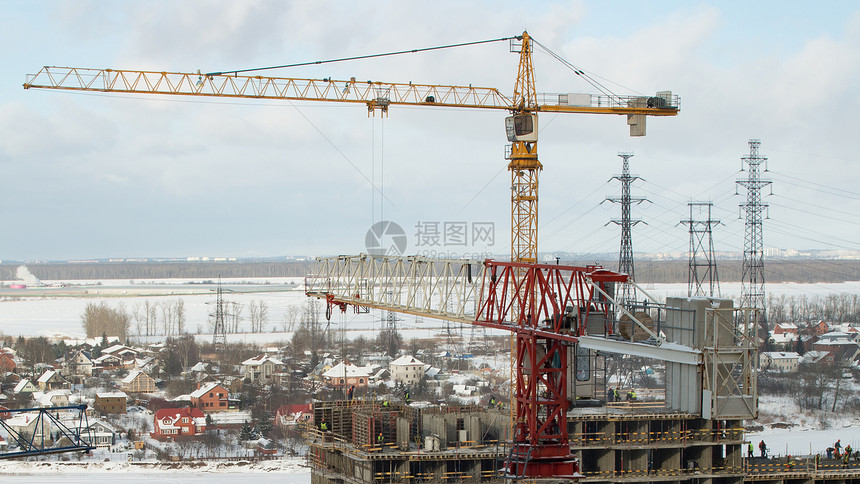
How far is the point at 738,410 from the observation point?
97.5 feet

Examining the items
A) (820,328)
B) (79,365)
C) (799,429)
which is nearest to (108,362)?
(79,365)

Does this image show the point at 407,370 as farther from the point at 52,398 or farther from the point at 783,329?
the point at 783,329

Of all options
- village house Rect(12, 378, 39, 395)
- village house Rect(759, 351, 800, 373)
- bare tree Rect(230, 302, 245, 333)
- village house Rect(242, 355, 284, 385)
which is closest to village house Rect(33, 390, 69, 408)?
village house Rect(12, 378, 39, 395)

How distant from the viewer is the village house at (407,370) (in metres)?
95.1

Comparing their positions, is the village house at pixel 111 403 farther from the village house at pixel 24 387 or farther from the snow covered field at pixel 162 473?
the snow covered field at pixel 162 473

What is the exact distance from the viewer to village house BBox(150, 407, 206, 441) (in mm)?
74562

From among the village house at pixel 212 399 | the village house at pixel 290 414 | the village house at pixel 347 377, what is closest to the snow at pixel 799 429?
the village house at pixel 290 414

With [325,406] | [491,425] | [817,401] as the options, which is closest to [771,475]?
[491,425]

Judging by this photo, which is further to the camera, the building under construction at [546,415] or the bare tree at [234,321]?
the bare tree at [234,321]

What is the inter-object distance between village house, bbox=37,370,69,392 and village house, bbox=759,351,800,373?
74.1 meters

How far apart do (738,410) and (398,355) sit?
8424cm

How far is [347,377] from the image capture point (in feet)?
298

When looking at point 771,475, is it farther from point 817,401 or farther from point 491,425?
point 817,401

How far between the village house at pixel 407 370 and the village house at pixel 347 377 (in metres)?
3.01
